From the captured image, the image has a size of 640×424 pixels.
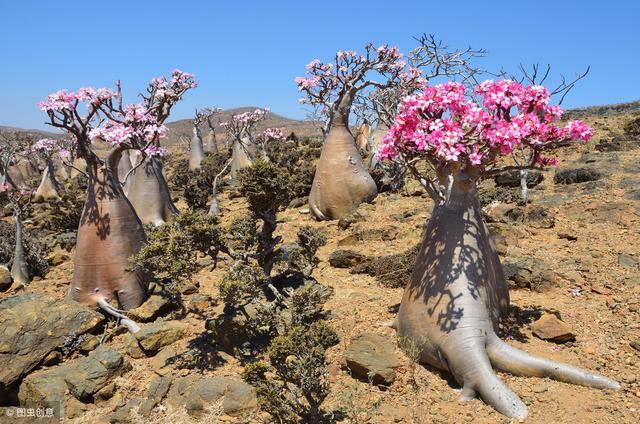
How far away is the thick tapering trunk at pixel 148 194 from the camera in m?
9.45

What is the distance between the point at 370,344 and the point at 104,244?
3137mm

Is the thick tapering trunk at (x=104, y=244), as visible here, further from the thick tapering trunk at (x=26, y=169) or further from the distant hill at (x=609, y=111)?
the thick tapering trunk at (x=26, y=169)

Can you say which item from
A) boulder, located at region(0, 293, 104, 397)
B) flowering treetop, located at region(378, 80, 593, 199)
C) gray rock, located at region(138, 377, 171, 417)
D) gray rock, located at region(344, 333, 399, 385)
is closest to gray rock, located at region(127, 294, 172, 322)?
boulder, located at region(0, 293, 104, 397)

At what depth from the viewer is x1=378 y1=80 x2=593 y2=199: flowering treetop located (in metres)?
3.27

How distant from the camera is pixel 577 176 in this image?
30.6ft

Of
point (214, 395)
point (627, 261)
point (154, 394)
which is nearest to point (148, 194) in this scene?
point (154, 394)

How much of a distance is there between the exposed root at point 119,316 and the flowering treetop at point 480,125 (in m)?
3.28

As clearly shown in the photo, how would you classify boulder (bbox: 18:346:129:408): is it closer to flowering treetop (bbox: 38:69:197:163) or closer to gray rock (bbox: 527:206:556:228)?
flowering treetop (bbox: 38:69:197:163)

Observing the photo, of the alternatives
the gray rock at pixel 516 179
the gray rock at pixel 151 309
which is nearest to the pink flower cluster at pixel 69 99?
the gray rock at pixel 151 309

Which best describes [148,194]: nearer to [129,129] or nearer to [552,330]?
[129,129]

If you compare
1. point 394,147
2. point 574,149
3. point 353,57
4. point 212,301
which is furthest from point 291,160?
point 394,147

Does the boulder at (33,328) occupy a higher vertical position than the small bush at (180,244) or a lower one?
lower

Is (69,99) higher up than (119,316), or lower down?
higher up

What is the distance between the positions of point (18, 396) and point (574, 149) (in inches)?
529
